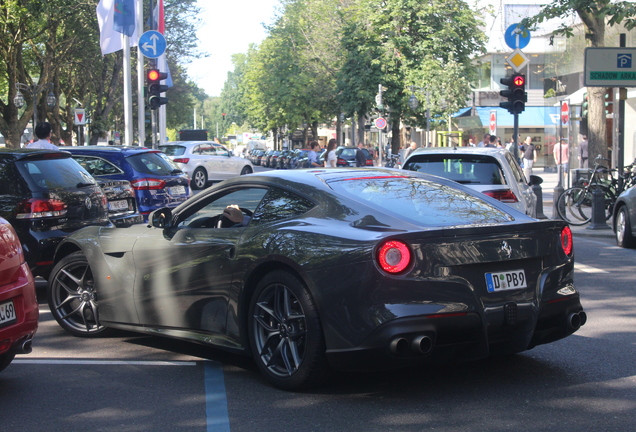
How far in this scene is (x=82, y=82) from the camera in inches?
2044

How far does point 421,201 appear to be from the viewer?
5.45 meters

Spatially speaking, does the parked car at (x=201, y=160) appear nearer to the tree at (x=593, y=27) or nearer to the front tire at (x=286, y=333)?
the tree at (x=593, y=27)

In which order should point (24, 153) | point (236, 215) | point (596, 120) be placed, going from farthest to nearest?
point (596, 120), point (24, 153), point (236, 215)

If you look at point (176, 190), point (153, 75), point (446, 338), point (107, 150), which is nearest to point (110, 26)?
point (153, 75)

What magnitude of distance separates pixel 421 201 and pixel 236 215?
1.35 metres

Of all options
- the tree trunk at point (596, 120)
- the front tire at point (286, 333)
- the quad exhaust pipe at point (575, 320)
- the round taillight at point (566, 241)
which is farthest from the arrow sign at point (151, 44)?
the quad exhaust pipe at point (575, 320)

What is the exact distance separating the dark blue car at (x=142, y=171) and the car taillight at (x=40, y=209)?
485cm

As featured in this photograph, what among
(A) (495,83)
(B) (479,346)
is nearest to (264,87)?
(A) (495,83)

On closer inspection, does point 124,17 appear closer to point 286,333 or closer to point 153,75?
point 153,75

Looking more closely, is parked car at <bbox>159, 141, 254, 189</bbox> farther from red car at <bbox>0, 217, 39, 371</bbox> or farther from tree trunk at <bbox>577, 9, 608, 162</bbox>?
red car at <bbox>0, 217, 39, 371</bbox>

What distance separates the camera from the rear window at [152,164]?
14852 mm

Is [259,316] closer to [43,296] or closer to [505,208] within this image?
[505,208]

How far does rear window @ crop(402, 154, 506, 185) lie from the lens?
1084cm

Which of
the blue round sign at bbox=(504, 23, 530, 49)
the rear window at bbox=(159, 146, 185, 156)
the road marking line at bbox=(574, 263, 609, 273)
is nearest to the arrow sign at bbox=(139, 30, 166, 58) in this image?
the rear window at bbox=(159, 146, 185, 156)
